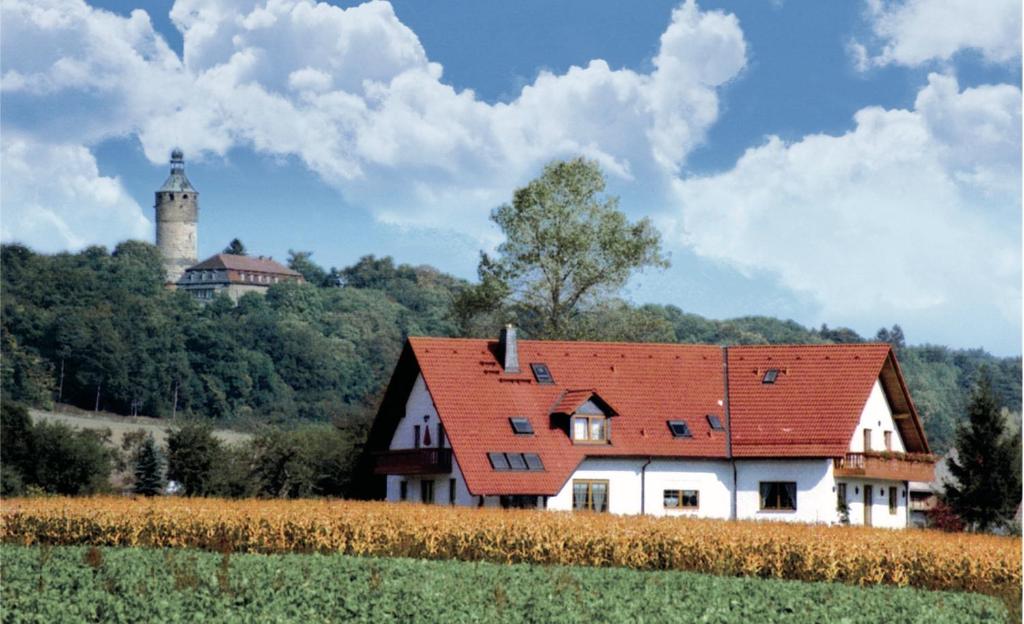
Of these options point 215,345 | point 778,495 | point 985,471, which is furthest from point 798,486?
point 215,345

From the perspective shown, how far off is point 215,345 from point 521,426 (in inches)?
3551

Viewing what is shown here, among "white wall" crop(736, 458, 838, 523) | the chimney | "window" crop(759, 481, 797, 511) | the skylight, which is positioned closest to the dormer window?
the skylight

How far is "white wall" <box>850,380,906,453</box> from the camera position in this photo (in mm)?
63112

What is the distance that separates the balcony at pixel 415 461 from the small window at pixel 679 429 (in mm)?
8250

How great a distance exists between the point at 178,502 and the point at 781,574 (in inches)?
611

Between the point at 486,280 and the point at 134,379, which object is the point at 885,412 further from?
the point at 134,379

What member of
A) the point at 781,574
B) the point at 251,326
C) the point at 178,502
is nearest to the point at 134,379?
the point at 251,326

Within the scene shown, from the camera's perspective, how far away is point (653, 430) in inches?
2461

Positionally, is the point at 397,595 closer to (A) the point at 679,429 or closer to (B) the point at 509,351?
(A) the point at 679,429

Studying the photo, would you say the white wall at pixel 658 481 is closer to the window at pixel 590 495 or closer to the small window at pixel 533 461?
the window at pixel 590 495

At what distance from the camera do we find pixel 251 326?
6156 inches

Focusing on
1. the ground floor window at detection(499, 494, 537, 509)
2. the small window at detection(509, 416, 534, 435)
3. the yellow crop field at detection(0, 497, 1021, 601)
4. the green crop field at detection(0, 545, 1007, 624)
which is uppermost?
the small window at detection(509, 416, 534, 435)

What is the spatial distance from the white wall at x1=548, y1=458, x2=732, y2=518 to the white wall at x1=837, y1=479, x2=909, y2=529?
4.36 metres

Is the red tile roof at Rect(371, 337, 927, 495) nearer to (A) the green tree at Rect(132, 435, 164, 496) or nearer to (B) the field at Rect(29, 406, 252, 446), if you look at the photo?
(A) the green tree at Rect(132, 435, 164, 496)
